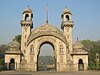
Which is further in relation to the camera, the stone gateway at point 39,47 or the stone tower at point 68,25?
the stone tower at point 68,25

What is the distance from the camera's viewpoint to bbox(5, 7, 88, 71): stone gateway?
4600cm

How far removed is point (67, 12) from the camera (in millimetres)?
50812

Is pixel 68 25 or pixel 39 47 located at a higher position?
pixel 68 25

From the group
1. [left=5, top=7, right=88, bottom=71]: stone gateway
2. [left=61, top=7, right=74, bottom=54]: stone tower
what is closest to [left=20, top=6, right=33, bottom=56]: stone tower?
[left=5, top=7, right=88, bottom=71]: stone gateway

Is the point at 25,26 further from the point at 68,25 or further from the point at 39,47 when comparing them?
the point at 68,25

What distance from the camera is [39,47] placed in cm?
4762

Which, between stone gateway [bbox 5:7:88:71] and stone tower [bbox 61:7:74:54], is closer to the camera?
stone gateway [bbox 5:7:88:71]

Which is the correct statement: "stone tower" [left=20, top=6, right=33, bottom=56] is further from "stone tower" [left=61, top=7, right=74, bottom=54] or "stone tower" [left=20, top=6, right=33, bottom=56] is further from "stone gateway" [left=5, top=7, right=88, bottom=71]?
"stone tower" [left=61, top=7, right=74, bottom=54]

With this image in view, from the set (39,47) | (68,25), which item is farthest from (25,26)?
(68,25)

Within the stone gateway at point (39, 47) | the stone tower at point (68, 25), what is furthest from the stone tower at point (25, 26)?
the stone tower at point (68, 25)

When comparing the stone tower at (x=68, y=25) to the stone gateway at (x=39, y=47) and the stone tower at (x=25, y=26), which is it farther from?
the stone tower at (x=25, y=26)

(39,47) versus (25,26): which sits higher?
(25,26)

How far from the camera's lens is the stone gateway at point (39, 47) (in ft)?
151

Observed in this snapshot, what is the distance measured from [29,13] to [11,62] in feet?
40.7
